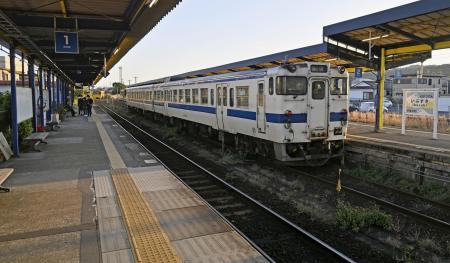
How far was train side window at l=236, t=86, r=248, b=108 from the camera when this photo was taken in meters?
11.3

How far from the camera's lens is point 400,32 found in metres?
12.2

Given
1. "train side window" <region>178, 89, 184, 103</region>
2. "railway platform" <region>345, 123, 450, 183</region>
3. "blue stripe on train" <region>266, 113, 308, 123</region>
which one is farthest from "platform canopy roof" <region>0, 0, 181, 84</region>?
"railway platform" <region>345, 123, 450, 183</region>

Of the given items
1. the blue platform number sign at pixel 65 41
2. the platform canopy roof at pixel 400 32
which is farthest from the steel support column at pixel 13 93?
the platform canopy roof at pixel 400 32

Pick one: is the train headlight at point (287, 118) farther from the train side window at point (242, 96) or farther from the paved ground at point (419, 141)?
the paved ground at point (419, 141)

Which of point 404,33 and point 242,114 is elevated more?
point 404,33

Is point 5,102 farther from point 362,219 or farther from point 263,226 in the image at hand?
point 362,219

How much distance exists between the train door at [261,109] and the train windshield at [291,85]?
70 cm

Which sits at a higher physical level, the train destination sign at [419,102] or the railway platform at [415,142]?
the train destination sign at [419,102]

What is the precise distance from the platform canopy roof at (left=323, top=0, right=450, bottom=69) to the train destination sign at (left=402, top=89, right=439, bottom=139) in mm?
1558

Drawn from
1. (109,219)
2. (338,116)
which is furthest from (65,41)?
(338,116)

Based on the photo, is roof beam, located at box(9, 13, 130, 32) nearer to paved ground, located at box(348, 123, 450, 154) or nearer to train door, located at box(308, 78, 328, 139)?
train door, located at box(308, 78, 328, 139)

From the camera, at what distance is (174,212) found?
6684 millimetres

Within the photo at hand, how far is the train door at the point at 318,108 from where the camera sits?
10.0m

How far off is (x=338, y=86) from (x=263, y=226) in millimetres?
5648
